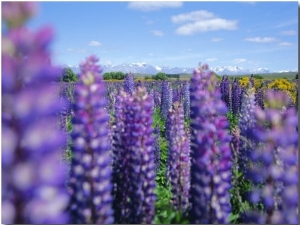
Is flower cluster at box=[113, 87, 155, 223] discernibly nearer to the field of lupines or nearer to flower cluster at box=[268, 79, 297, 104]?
the field of lupines

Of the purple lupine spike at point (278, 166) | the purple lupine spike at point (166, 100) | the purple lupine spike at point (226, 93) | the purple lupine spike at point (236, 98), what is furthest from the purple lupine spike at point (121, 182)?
the purple lupine spike at point (226, 93)

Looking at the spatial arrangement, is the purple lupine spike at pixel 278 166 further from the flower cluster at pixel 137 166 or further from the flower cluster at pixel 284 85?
the flower cluster at pixel 284 85

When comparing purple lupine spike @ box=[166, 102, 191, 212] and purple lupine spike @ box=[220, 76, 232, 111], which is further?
purple lupine spike @ box=[220, 76, 232, 111]

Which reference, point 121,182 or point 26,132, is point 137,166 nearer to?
point 121,182

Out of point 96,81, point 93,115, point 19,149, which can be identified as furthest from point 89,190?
point 19,149

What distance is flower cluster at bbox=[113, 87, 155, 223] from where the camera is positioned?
12.4 ft

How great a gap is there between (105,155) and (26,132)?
102 cm

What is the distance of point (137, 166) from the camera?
3.79m

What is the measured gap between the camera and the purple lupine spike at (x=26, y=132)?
7.54 feet

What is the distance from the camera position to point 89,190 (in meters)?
3.22

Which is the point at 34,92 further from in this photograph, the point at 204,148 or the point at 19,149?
the point at 204,148

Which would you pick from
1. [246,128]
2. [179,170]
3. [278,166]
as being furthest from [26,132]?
[246,128]

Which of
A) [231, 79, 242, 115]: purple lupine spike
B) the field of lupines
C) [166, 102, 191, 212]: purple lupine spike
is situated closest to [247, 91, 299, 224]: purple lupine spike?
the field of lupines

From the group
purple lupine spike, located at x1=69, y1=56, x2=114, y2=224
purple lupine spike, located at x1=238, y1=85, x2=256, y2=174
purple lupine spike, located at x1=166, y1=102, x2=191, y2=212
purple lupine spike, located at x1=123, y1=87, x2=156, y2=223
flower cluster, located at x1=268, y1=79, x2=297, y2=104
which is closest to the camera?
purple lupine spike, located at x1=69, y1=56, x2=114, y2=224
